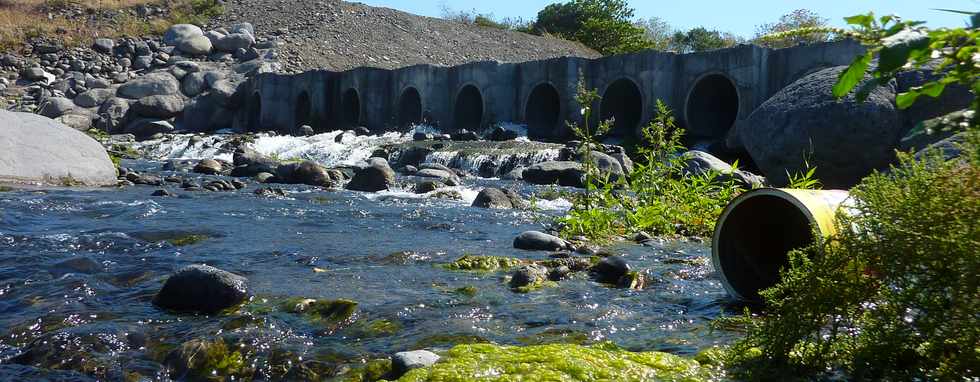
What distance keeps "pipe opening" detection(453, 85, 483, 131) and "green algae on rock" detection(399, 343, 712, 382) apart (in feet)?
66.9

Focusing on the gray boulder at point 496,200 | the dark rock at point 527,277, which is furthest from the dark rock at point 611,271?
the gray boulder at point 496,200

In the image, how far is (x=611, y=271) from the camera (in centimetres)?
A: 497

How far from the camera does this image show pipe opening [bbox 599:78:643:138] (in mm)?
20047

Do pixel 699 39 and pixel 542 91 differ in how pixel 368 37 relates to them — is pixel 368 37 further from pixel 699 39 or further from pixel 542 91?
pixel 699 39

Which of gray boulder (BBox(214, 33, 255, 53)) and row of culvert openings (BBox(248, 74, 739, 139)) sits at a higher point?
gray boulder (BBox(214, 33, 255, 53))

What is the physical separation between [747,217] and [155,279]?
11.2 ft

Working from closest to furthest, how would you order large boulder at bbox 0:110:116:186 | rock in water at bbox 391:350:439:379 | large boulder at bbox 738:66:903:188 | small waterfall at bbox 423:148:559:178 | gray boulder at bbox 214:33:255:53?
rock in water at bbox 391:350:439:379 < large boulder at bbox 0:110:116:186 < large boulder at bbox 738:66:903:188 < small waterfall at bbox 423:148:559:178 < gray boulder at bbox 214:33:255:53

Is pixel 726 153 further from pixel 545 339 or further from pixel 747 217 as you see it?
pixel 545 339

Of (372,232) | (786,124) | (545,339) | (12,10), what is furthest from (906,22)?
(12,10)

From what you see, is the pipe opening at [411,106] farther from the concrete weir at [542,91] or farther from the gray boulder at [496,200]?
the gray boulder at [496,200]

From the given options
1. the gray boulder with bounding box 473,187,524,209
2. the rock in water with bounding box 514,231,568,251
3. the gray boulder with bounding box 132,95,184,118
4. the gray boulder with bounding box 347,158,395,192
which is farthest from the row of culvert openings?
the rock in water with bounding box 514,231,568,251

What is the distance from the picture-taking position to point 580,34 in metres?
45.2

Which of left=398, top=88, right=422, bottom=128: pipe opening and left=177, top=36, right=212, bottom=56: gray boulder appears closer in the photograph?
left=398, top=88, right=422, bottom=128: pipe opening

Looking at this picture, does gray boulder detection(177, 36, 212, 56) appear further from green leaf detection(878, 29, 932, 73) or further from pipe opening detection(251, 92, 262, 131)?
green leaf detection(878, 29, 932, 73)
